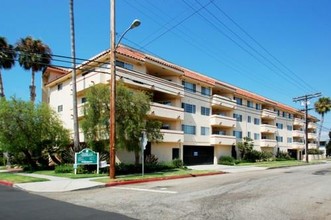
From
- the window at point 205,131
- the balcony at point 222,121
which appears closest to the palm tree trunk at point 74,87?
the window at point 205,131

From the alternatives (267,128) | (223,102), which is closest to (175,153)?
(223,102)

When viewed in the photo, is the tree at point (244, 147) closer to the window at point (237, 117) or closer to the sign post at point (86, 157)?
the window at point (237, 117)

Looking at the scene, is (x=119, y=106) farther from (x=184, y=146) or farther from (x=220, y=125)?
(x=220, y=125)

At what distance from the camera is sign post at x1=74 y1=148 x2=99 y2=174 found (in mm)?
25266

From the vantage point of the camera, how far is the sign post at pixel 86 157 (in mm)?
25266

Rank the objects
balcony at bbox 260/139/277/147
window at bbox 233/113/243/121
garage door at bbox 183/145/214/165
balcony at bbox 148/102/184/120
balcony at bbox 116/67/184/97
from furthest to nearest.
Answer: balcony at bbox 260/139/277/147 < window at bbox 233/113/243/121 < garage door at bbox 183/145/214/165 < balcony at bbox 148/102/184/120 < balcony at bbox 116/67/184/97

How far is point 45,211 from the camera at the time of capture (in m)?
10.8

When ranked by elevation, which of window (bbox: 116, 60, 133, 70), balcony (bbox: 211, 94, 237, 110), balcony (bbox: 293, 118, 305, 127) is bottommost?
balcony (bbox: 293, 118, 305, 127)

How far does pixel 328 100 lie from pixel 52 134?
67.8m

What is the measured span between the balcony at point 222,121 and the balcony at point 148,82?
755 centimetres

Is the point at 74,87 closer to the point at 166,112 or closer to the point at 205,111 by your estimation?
the point at 166,112

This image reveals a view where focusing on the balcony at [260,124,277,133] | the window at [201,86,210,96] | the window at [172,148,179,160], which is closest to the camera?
the window at [172,148,179,160]

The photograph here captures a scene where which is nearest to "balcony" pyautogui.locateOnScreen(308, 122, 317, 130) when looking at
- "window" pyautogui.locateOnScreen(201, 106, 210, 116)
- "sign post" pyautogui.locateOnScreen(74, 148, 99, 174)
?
"window" pyautogui.locateOnScreen(201, 106, 210, 116)

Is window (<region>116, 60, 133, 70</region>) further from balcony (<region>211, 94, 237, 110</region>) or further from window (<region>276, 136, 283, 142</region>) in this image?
window (<region>276, 136, 283, 142</region>)
